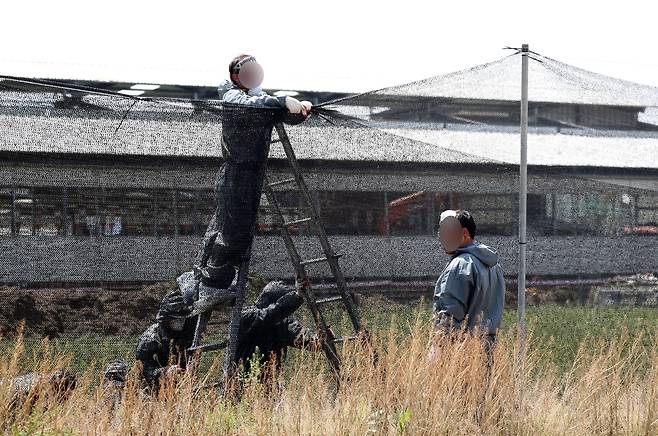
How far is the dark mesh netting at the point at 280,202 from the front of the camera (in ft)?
20.1

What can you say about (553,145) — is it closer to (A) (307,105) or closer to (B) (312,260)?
(B) (312,260)

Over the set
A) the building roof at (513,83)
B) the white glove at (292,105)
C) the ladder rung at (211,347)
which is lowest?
the ladder rung at (211,347)

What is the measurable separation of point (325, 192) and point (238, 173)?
1.04 metres

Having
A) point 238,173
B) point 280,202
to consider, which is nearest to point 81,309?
point 238,173

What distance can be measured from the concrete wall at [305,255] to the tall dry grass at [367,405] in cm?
76

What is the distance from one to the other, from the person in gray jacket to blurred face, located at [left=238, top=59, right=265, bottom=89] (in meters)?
1.35

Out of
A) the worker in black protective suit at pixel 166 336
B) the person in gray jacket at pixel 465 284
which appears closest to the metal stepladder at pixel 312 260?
the worker in black protective suit at pixel 166 336

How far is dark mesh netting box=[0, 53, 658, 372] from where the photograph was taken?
612cm

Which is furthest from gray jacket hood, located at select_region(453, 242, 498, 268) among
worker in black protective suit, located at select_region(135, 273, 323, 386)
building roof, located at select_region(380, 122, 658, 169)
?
building roof, located at select_region(380, 122, 658, 169)

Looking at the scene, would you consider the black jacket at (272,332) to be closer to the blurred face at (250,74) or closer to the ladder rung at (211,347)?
the ladder rung at (211,347)

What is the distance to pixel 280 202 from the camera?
680 centimetres

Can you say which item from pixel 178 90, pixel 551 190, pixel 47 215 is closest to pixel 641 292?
pixel 551 190

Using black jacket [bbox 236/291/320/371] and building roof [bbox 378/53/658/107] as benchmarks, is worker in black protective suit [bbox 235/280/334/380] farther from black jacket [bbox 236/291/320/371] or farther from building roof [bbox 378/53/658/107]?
building roof [bbox 378/53/658/107]

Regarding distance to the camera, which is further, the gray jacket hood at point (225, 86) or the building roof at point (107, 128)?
the gray jacket hood at point (225, 86)
